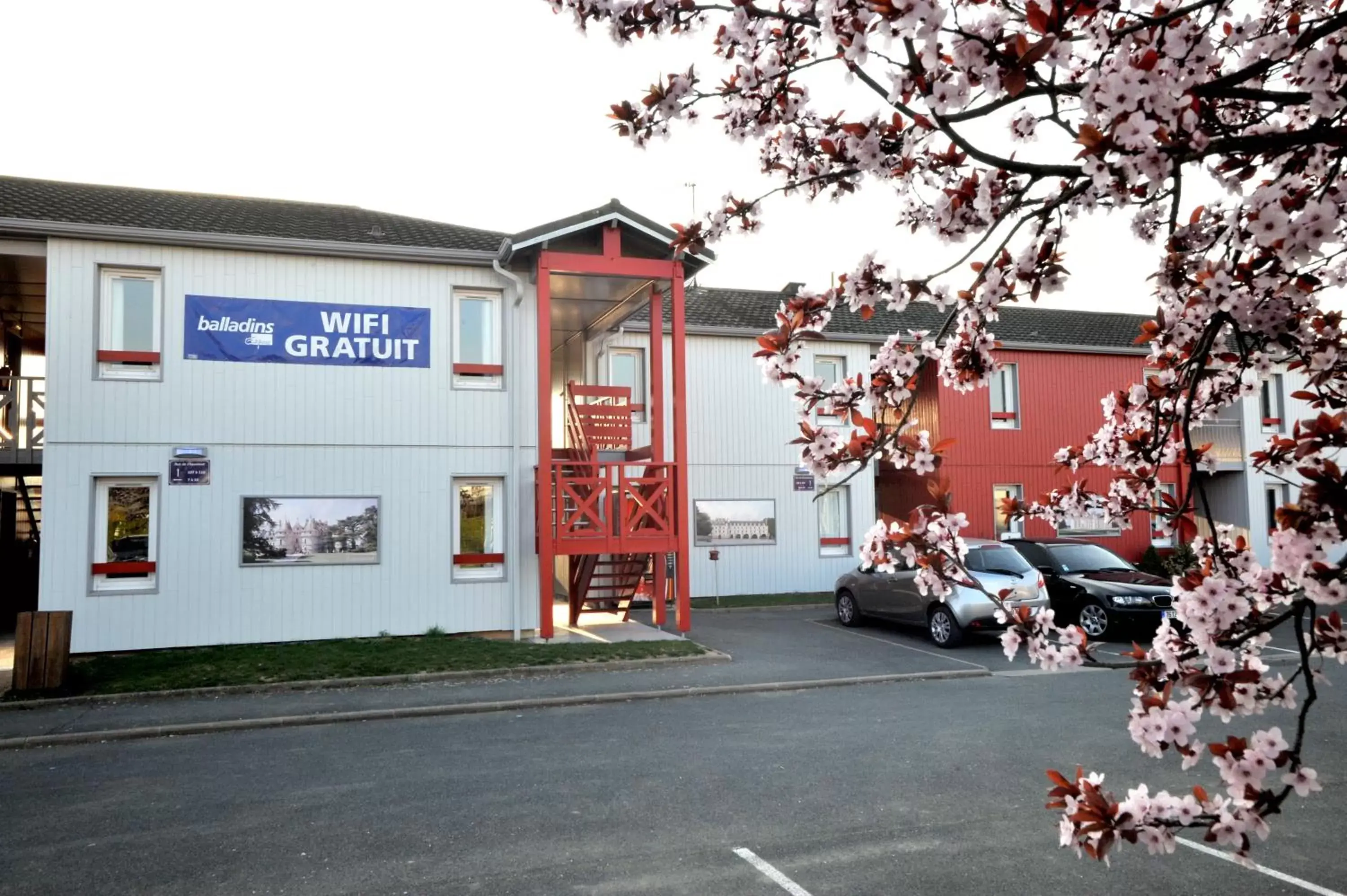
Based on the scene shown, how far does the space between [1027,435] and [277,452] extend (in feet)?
60.0

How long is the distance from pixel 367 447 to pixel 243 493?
1.89 meters

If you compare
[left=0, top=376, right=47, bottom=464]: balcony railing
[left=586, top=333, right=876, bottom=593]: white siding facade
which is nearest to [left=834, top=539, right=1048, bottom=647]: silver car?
[left=586, top=333, right=876, bottom=593]: white siding facade

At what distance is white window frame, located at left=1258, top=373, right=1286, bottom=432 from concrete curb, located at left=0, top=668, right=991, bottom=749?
20.0 meters

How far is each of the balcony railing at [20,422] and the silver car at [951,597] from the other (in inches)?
521

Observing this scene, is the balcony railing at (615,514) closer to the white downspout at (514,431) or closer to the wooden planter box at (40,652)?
the white downspout at (514,431)

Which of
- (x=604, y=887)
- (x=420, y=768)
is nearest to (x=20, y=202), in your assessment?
(x=420, y=768)

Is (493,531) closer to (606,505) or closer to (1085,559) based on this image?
(606,505)

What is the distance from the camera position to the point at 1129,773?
732 cm

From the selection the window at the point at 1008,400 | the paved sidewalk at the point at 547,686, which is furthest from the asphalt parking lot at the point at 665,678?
the window at the point at 1008,400

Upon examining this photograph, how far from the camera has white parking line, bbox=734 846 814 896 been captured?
16.4 feet

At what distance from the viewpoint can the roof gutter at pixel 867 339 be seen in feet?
67.8

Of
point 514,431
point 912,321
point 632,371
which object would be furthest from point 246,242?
point 912,321

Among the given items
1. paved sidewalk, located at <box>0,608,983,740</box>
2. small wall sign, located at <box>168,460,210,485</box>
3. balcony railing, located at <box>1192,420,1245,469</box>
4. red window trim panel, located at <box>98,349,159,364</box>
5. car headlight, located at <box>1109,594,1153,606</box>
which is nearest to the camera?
paved sidewalk, located at <box>0,608,983,740</box>

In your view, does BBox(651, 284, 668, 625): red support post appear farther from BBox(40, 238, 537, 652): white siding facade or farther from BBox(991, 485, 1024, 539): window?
BBox(991, 485, 1024, 539): window
